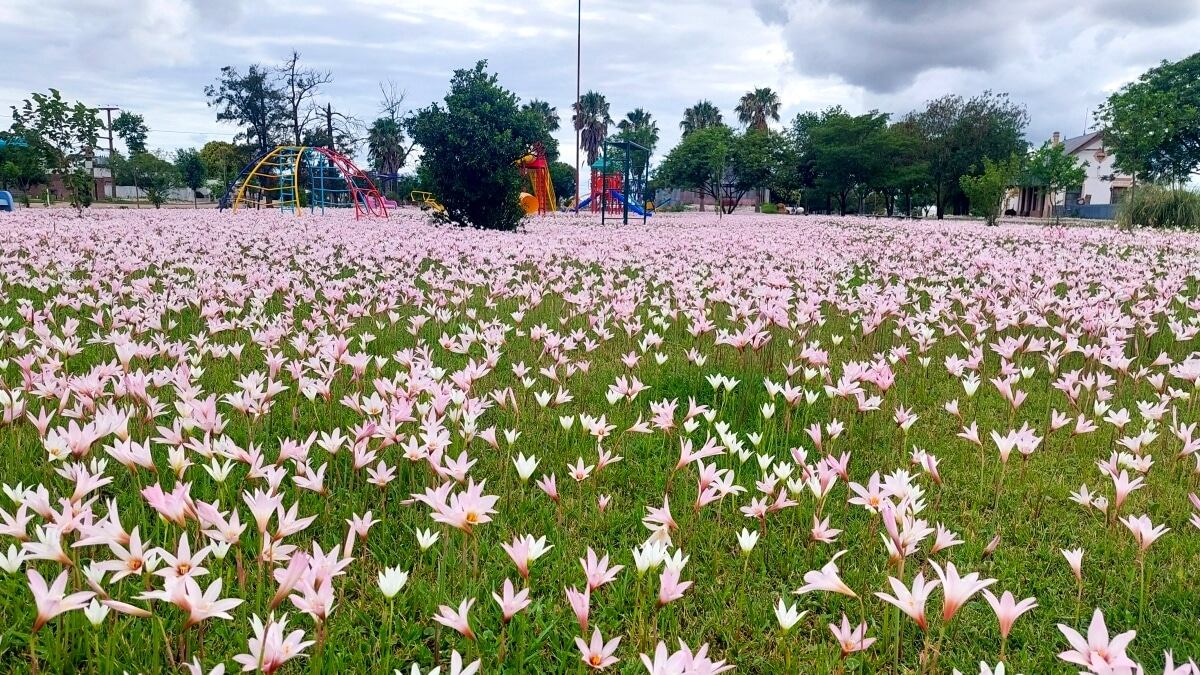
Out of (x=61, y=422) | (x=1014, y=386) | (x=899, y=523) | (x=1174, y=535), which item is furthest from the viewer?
(x=1014, y=386)

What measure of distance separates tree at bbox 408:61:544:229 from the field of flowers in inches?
542

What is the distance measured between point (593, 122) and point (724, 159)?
4153cm

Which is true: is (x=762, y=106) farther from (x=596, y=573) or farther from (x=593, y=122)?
(x=596, y=573)

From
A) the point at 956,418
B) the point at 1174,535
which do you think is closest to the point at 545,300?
the point at 956,418

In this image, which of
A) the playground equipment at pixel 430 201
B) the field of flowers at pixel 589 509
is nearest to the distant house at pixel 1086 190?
the playground equipment at pixel 430 201

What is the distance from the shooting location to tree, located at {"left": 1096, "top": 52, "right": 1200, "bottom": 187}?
4459 cm

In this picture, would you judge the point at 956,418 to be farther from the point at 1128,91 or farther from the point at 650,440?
the point at 1128,91

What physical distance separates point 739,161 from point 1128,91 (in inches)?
1168

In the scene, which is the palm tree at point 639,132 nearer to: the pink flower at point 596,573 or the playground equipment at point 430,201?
the playground equipment at point 430,201

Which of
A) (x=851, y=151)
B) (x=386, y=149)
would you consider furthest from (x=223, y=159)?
(x=851, y=151)

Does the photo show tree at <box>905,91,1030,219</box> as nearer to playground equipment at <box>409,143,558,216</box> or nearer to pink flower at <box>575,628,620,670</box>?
playground equipment at <box>409,143,558,216</box>

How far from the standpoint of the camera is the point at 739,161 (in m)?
69.1

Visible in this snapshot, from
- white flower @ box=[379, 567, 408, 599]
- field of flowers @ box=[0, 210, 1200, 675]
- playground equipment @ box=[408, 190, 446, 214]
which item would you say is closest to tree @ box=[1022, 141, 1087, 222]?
playground equipment @ box=[408, 190, 446, 214]

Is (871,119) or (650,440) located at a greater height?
(871,119)
